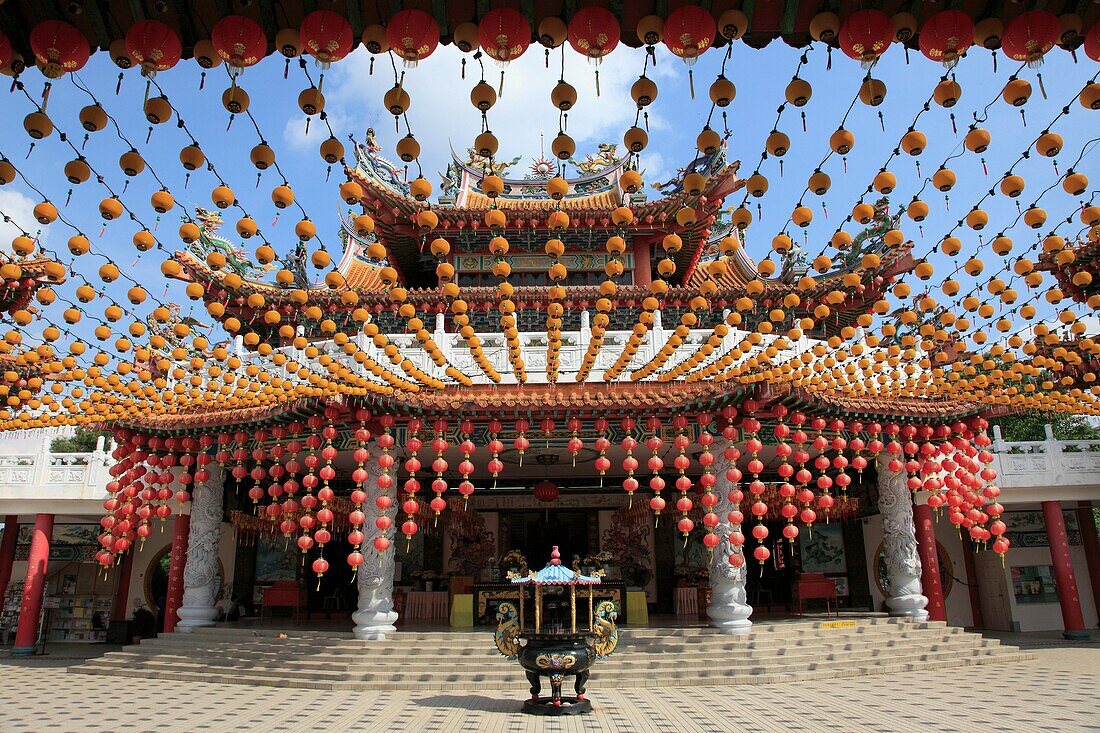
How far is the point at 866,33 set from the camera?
3.87 m

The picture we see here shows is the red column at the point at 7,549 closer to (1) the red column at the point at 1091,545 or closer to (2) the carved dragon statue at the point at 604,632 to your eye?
(2) the carved dragon statue at the point at 604,632

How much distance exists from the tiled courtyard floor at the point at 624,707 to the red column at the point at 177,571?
2167 millimetres

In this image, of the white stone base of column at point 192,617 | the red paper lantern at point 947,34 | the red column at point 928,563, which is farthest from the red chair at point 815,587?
the red paper lantern at point 947,34

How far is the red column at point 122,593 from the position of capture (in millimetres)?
16859

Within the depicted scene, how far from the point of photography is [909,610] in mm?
12508

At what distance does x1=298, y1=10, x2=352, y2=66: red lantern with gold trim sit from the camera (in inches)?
149

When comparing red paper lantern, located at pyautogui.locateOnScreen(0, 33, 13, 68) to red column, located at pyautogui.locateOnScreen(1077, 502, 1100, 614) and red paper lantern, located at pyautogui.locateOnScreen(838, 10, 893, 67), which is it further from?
red column, located at pyautogui.locateOnScreen(1077, 502, 1100, 614)

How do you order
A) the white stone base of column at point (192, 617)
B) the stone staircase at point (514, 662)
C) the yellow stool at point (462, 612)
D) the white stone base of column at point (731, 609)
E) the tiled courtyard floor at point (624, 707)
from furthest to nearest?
1. the yellow stool at point (462, 612)
2. the white stone base of column at point (192, 617)
3. the white stone base of column at point (731, 609)
4. the stone staircase at point (514, 662)
5. the tiled courtyard floor at point (624, 707)

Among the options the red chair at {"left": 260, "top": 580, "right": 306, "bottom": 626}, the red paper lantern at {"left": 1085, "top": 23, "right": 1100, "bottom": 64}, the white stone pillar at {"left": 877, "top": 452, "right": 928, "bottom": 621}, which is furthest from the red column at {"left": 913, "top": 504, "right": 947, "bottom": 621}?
the red chair at {"left": 260, "top": 580, "right": 306, "bottom": 626}

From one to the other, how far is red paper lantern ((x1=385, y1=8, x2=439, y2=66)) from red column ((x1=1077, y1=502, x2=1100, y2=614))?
1820cm

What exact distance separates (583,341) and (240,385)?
18.6 ft

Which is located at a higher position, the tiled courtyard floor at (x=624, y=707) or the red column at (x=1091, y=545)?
the red column at (x=1091, y=545)

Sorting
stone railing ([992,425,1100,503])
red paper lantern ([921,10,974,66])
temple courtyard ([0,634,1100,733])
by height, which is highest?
red paper lantern ([921,10,974,66])

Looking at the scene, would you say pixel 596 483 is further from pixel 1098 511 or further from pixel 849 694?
pixel 1098 511
